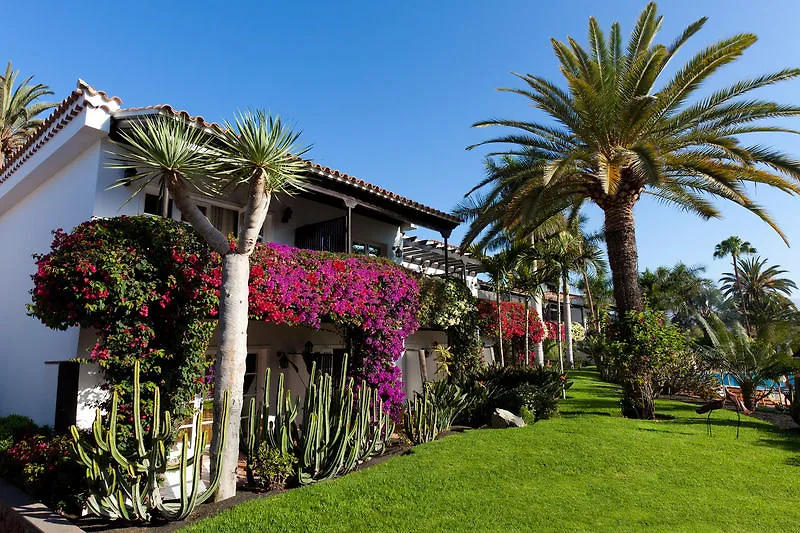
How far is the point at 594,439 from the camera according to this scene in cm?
941

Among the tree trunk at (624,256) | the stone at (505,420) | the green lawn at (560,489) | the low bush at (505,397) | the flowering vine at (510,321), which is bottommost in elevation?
the green lawn at (560,489)

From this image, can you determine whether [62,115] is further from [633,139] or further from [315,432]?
[633,139]

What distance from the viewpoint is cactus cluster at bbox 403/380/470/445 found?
9.79 m

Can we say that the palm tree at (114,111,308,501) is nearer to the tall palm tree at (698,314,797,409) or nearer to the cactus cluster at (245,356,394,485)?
the cactus cluster at (245,356,394,485)

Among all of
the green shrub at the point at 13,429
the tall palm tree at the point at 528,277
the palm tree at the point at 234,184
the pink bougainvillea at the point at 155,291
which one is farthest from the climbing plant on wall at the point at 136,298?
the tall palm tree at the point at 528,277

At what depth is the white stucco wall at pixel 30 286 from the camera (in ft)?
28.8

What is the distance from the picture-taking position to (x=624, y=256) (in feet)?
41.4

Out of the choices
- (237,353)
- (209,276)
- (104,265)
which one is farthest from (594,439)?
(104,265)

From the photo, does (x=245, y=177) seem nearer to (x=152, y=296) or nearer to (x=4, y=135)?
(x=152, y=296)

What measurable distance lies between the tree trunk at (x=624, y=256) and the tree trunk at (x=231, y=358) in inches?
391

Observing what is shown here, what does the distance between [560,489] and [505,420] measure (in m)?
4.27

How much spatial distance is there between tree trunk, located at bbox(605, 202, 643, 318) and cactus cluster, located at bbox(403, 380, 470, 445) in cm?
498

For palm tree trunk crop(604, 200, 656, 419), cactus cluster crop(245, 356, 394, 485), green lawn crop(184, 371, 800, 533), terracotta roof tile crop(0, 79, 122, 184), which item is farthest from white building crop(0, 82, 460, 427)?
palm tree trunk crop(604, 200, 656, 419)

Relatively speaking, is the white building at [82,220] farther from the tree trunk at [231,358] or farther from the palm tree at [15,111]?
the palm tree at [15,111]
